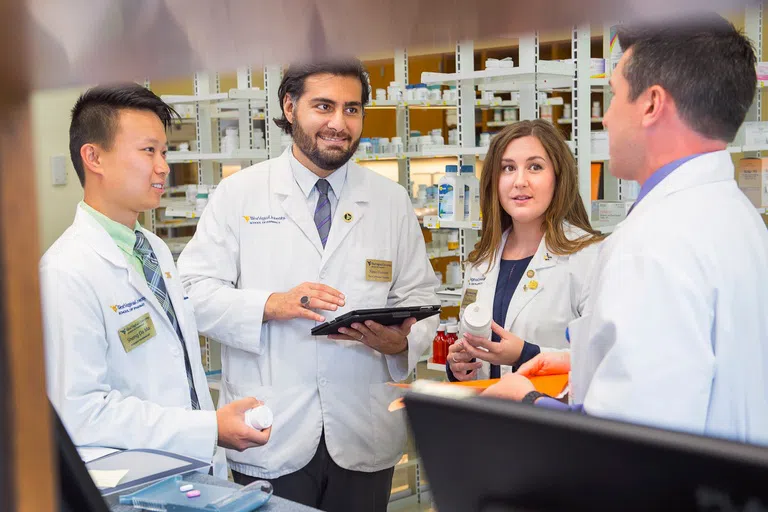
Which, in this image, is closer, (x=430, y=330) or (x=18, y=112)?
(x=18, y=112)

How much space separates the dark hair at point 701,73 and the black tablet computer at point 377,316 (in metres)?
1.21

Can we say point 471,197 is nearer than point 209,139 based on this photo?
Yes

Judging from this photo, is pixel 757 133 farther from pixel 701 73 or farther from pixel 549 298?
pixel 701 73

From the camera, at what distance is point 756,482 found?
0.40 m

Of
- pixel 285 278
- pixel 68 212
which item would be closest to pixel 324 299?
pixel 285 278

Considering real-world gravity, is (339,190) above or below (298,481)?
above

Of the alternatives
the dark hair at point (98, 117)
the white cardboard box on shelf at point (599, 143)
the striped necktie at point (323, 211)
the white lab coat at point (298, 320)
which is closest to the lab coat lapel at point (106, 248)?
the dark hair at point (98, 117)

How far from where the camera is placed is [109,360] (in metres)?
1.96

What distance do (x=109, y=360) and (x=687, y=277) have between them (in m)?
1.41

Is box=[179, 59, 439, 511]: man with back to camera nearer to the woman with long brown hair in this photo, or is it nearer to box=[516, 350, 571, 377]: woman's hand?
the woman with long brown hair

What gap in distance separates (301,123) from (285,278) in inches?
22.4

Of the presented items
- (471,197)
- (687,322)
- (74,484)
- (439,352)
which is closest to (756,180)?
(471,197)

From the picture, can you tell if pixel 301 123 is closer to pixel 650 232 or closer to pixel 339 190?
pixel 339 190

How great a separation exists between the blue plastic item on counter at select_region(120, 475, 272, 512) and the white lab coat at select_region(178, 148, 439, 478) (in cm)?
106
